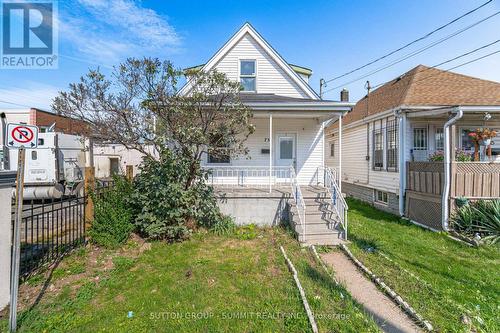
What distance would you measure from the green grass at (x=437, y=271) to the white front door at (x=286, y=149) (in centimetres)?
352

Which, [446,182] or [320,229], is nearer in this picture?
[320,229]

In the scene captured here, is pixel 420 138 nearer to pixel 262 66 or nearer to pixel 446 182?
pixel 446 182

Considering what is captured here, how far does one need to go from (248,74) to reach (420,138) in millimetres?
7706

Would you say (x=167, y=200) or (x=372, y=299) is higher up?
(x=167, y=200)

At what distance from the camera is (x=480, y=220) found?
6961 mm

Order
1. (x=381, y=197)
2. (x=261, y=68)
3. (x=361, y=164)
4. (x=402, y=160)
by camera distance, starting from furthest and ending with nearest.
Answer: (x=361, y=164)
(x=381, y=197)
(x=261, y=68)
(x=402, y=160)

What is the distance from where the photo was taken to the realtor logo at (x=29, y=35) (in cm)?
729

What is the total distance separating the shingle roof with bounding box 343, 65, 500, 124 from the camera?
30.4 feet

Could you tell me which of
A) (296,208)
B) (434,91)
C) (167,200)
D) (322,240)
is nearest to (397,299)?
(322,240)

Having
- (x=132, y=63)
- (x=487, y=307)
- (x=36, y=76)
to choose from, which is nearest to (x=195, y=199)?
(x=132, y=63)

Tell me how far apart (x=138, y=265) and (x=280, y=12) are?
42.3ft

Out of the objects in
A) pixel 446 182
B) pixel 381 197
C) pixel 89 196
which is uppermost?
pixel 446 182

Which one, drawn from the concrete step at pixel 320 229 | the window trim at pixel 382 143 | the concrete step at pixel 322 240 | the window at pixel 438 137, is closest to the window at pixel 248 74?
the window trim at pixel 382 143

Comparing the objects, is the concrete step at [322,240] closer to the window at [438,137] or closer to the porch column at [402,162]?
the porch column at [402,162]
